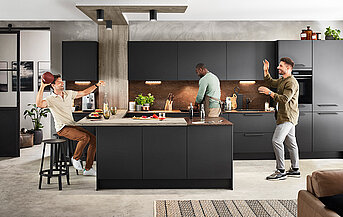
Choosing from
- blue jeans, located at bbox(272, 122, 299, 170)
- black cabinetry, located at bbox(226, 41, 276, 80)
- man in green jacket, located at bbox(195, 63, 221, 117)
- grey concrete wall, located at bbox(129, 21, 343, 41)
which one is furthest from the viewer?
grey concrete wall, located at bbox(129, 21, 343, 41)

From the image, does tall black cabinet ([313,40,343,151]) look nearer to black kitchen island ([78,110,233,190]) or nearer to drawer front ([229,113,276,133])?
drawer front ([229,113,276,133])

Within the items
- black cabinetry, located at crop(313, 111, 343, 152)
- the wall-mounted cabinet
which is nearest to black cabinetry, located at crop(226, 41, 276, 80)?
the wall-mounted cabinet

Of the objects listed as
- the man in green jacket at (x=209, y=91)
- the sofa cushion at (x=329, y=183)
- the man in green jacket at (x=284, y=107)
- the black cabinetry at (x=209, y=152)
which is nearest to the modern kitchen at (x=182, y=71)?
the man in green jacket at (x=284, y=107)

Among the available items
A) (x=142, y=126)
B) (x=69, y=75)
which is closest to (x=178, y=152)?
(x=142, y=126)

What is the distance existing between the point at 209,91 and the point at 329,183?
3695 millimetres

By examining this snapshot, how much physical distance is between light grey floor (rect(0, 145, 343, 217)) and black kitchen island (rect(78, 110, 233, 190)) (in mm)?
217

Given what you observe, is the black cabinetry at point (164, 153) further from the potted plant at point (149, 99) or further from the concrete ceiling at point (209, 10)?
the potted plant at point (149, 99)

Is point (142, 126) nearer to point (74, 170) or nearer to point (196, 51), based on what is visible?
point (74, 170)

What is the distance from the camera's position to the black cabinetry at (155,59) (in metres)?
7.31

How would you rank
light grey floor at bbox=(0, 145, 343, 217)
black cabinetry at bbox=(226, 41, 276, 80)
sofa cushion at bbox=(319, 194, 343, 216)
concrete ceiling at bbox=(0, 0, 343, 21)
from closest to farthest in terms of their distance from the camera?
sofa cushion at bbox=(319, 194, 343, 216) < light grey floor at bbox=(0, 145, 343, 217) < concrete ceiling at bbox=(0, 0, 343, 21) < black cabinetry at bbox=(226, 41, 276, 80)

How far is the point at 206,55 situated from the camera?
7312 millimetres

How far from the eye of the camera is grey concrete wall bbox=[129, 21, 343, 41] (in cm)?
769

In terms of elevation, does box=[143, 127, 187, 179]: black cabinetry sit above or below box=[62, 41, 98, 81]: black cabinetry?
below

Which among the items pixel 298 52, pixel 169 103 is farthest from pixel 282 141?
pixel 169 103
